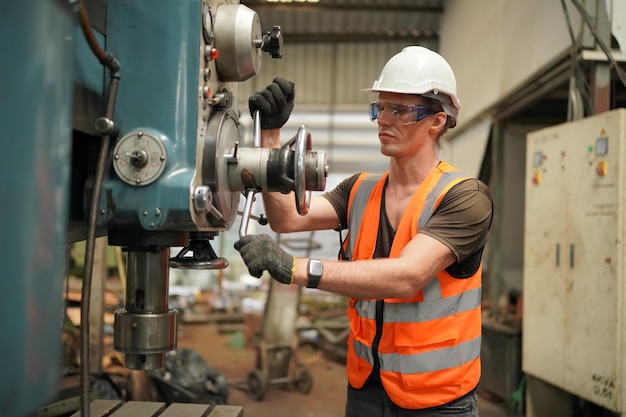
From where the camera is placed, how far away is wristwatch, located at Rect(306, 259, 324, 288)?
994 mm

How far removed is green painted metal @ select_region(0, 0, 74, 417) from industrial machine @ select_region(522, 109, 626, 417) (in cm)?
220

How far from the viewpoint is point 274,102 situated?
1.10 meters

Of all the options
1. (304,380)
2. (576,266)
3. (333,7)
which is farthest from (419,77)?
(333,7)

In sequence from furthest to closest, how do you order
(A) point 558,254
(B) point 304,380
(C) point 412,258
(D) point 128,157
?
(B) point 304,380 < (A) point 558,254 < (C) point 412,258 < (D) point 128,157

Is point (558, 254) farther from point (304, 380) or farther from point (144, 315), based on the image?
point (144, 315)

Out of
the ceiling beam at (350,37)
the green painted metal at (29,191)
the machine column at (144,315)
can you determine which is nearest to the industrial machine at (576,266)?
the machine column at (144,315)

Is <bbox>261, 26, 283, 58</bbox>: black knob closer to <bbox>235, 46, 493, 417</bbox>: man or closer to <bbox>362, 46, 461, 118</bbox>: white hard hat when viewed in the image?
<bbox>235, 46, 493, 417</bbox>: man

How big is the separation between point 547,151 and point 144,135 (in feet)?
7.82

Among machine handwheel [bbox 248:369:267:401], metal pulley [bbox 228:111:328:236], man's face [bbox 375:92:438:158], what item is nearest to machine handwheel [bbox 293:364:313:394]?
machine handwheel [bbox 248:369:267:401]

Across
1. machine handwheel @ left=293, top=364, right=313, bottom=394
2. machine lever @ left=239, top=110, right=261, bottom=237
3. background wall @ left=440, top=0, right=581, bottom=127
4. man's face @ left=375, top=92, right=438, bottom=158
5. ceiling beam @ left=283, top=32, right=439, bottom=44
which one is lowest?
machine handwheel @ left=293, top=364, right=313, bottom=394

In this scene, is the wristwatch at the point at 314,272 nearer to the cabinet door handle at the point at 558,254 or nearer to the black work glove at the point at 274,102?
the black work glove at the point at 274,102

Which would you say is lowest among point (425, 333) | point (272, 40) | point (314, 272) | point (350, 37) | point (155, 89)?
point (425, 333)

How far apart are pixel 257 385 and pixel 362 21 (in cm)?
460

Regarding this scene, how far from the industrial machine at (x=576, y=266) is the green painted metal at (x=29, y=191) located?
220cm
